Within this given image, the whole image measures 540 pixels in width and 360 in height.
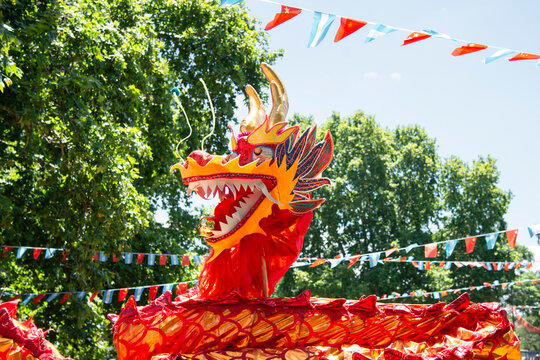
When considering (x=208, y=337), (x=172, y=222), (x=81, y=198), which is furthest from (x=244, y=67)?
(x=208, y=337)

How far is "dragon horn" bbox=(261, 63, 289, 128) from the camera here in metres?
5.51

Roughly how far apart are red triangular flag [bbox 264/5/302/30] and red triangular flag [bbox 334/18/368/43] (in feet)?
1.12

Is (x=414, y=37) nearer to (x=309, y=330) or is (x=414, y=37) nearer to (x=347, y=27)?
(x=347, y=27)

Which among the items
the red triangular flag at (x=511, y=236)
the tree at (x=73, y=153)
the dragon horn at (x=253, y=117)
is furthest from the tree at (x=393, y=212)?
the dragon horn at (x=253, y=117)

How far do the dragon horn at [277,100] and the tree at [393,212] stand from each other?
14329mm

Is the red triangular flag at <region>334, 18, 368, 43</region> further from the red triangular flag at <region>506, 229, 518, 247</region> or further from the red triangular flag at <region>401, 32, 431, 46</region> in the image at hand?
the red triangular flag at <region>506, 229, 518, 247</region>

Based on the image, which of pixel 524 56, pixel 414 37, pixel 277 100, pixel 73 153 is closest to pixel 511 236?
pixel 524 56

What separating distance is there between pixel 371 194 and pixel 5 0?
1458 centimetres

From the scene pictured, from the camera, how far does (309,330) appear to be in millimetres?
4395

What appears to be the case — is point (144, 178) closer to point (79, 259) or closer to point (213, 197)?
point (79, 259)

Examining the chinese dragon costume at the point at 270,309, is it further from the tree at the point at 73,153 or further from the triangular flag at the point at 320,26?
the tree at the point at 73,153

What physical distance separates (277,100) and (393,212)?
1589cm

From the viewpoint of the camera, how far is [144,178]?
520 inches

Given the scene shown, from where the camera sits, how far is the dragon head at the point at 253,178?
16.1 feet
